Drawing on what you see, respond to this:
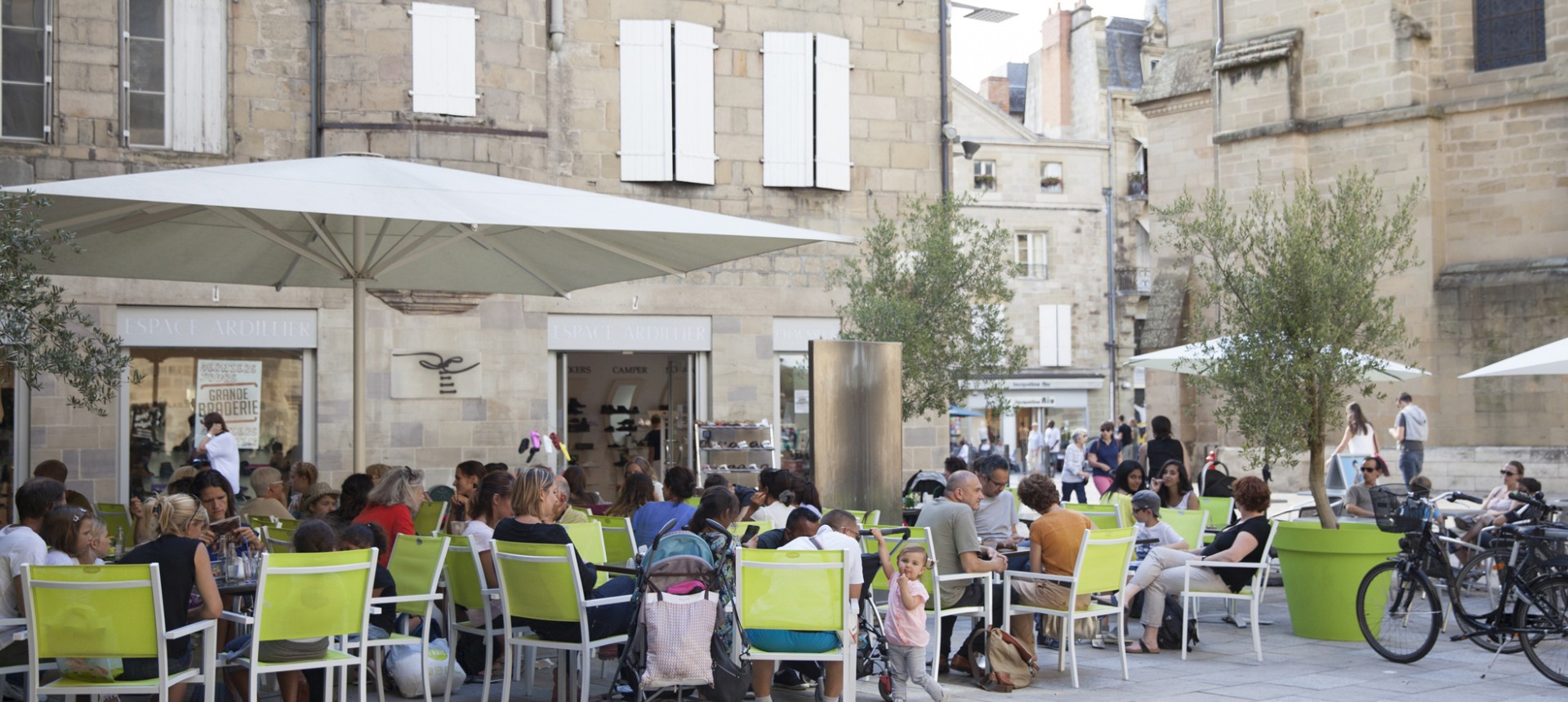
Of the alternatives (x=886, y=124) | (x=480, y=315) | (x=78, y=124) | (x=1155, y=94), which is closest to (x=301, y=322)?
(x=480, y=315)

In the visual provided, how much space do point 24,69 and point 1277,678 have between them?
1268 centimetres

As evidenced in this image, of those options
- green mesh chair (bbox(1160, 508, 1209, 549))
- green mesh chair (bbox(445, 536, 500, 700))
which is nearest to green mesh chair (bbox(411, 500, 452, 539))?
green mesh chair (bbox(445, 536, 500, 700))

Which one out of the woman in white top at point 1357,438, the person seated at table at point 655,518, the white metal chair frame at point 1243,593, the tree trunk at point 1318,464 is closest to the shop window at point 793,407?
the woman in white top at point 1357,438

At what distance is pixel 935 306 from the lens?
52.8ft

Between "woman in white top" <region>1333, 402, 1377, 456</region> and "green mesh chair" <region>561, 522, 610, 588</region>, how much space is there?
993 centimetres

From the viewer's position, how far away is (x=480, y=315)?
1570 cm

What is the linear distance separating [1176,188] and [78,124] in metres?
17.1

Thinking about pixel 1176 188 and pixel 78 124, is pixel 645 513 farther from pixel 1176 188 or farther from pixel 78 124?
pixel 1176 188

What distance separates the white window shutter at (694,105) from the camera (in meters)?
16.7

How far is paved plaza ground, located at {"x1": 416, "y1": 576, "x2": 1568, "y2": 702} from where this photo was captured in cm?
733

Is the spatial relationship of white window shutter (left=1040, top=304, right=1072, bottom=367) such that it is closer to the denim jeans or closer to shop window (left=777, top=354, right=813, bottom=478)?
shop window (left=777, top=354, right=813, bottom=478)

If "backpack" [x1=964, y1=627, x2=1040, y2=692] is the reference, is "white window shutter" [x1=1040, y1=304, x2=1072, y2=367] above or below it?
above

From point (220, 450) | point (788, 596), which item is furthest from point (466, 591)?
point (220, 450)

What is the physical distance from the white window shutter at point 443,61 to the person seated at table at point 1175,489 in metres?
Answer: 8.24
